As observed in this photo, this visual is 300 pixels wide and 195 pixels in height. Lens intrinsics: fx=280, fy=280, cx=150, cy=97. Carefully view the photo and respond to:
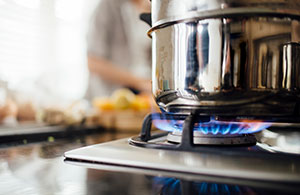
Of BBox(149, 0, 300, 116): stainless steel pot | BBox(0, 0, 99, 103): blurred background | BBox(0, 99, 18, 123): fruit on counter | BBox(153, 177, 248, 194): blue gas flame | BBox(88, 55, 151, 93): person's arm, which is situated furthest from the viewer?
BBox(88, 55, 151, 93): person's arm

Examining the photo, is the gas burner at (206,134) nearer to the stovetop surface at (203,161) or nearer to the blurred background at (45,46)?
the stovetop surface at (203,161)

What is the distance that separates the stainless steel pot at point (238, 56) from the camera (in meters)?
0.38

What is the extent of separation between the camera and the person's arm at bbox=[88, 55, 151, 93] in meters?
2.39

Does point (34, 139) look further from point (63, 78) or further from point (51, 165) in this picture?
point (63, 78)

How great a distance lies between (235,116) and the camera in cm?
43

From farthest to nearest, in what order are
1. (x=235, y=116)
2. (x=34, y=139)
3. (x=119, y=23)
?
1. (x=119, y=23)
2. (x=34, y=139)
3. (x=235, y=116)

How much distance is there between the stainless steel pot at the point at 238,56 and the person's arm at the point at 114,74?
2.02 meters

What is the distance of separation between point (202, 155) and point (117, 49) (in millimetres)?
2402

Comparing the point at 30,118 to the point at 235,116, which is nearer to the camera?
the point at 235,116

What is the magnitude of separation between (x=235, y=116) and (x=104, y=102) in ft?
2.95

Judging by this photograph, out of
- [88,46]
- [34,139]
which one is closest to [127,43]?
[88,46]

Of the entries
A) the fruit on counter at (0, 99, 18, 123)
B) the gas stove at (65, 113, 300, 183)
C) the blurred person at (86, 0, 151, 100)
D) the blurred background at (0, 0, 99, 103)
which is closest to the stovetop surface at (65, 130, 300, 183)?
the gas stove at (65, 113, 300, 183)

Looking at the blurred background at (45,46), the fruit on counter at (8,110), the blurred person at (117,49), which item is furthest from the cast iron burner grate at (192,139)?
the blurred person at (117,49)

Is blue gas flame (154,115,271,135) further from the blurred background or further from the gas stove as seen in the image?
the blurred background
